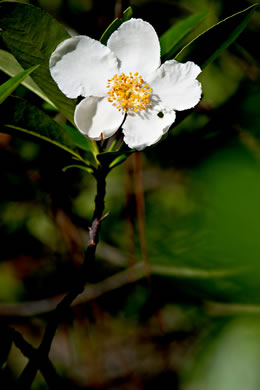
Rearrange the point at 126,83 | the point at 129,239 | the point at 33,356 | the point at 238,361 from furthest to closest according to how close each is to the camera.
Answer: the point at 129,239 < the point at 126,83 < the point at 33,356 < the point at 238,361

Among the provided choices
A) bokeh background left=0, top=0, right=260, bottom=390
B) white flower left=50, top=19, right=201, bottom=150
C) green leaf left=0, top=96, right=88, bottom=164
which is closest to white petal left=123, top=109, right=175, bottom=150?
white flower left=50, top=19, right=201, bottom=150

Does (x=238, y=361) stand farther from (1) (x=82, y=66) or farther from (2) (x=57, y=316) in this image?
(1) (x=82, y=66)

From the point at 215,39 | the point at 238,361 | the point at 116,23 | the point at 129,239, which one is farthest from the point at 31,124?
the point at 129,239

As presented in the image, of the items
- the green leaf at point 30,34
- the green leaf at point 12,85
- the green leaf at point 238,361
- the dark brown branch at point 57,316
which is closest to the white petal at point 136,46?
the green leaf at point 30,34

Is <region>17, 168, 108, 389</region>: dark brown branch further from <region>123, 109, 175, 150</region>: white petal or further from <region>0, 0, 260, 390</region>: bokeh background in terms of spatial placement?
<region>0, 0, 260, 390</region>: bokeh background

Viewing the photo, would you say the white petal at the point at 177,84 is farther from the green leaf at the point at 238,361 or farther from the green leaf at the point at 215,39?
the green leaf at the point at 238,361

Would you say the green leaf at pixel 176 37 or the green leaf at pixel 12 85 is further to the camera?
the green leaf at pixel 176 37
